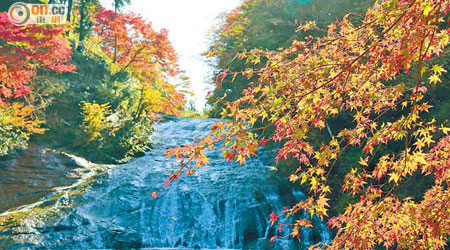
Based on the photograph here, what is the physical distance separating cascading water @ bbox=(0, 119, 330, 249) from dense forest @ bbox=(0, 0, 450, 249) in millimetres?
515

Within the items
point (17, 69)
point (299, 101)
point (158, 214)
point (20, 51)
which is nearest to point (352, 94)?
point (299, 101)

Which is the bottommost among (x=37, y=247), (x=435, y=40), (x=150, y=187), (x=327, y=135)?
(x=37, y=247)

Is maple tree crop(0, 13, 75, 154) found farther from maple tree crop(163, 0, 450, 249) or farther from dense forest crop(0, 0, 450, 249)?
maple tree crop(163, 0, 450, 249)

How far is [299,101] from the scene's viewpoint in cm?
171

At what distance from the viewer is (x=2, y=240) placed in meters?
5.37

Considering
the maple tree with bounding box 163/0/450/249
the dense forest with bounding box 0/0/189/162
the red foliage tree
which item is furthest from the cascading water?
the maple tree with bounding box 163/0/450/249

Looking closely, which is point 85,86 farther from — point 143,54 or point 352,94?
point 352,94

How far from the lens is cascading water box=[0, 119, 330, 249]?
594 centimetres

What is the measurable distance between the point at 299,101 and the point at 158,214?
5.92 meters

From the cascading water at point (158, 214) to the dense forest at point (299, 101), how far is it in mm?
515

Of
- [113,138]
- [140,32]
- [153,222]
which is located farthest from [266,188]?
[140,32]

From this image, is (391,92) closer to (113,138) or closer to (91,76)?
(113,138)

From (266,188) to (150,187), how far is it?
10.6ft

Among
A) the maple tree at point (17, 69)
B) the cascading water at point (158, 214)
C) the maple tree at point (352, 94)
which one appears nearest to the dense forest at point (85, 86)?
the maple tree at point (17, 69)
